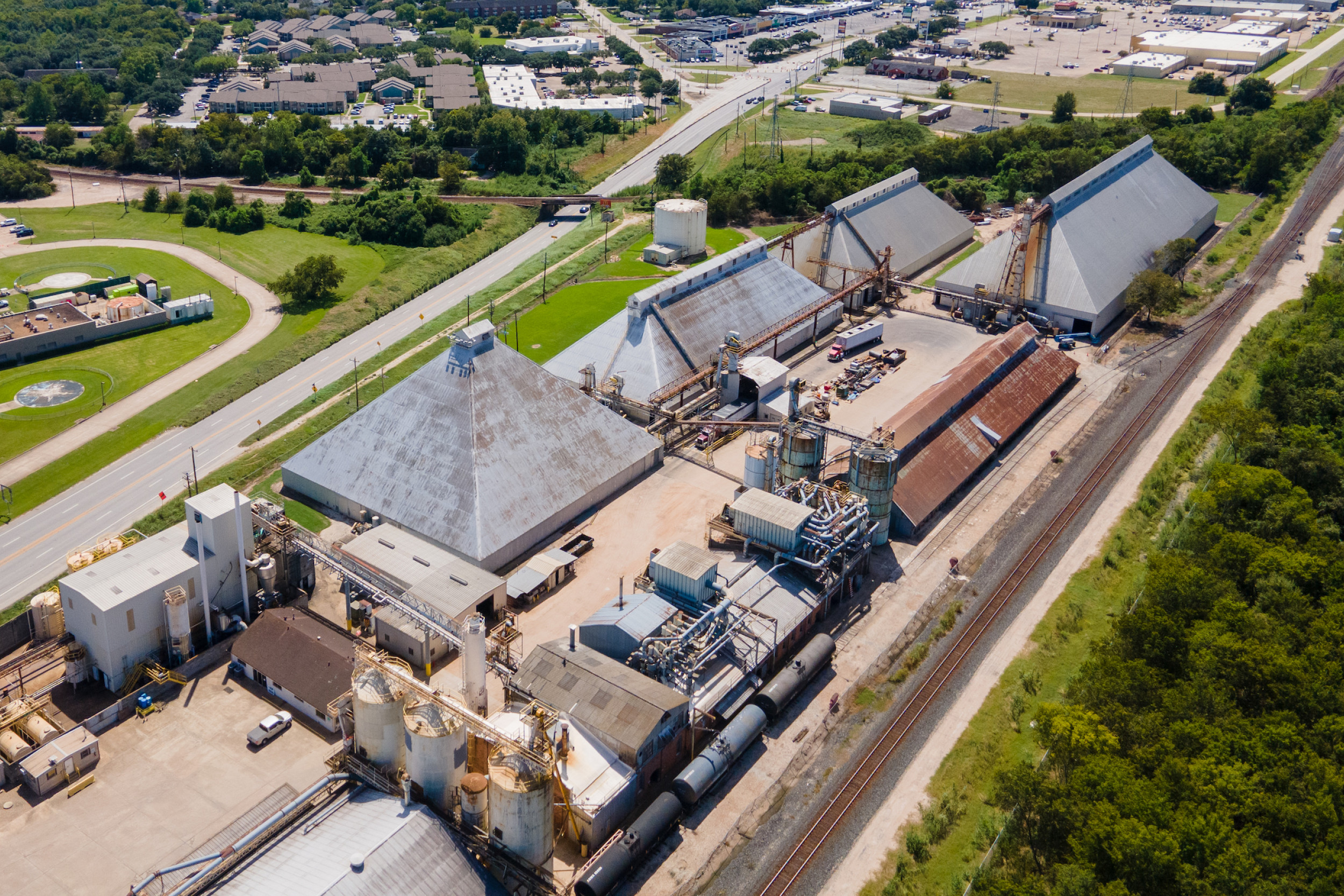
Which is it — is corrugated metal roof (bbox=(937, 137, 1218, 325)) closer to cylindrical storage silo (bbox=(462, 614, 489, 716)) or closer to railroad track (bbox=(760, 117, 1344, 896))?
railroad track (bbox=(760, 117, 1344, 896))

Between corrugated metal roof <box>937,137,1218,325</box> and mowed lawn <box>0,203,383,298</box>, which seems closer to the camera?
corrugated metal roof <box>937,137,1218,325</box>

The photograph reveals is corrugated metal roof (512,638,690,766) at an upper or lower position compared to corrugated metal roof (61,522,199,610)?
lower

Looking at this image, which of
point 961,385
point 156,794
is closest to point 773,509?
point 961,385

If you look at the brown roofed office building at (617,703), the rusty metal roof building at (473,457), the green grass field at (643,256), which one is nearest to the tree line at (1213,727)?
the brown roofed office building at (617,703)

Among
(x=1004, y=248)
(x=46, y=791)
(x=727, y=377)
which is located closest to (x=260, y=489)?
(x=46, y=791)

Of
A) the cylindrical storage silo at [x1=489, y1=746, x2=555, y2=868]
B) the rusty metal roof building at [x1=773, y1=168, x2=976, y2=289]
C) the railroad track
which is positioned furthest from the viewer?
the rusty metal roof building at [x1=773, y1=168, x2=976, y2=289]

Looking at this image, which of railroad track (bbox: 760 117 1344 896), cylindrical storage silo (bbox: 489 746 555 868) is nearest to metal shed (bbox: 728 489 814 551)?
railroad track (bbox: 760 117 1344 896)

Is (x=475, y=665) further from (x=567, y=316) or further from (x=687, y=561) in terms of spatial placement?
(x=567, y=316)

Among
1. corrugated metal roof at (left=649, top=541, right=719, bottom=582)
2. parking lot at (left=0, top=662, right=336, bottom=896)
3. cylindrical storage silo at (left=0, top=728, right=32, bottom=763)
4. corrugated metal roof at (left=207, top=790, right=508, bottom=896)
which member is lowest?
parking lot at (left=0, top=662, right=336, bottom=896)
